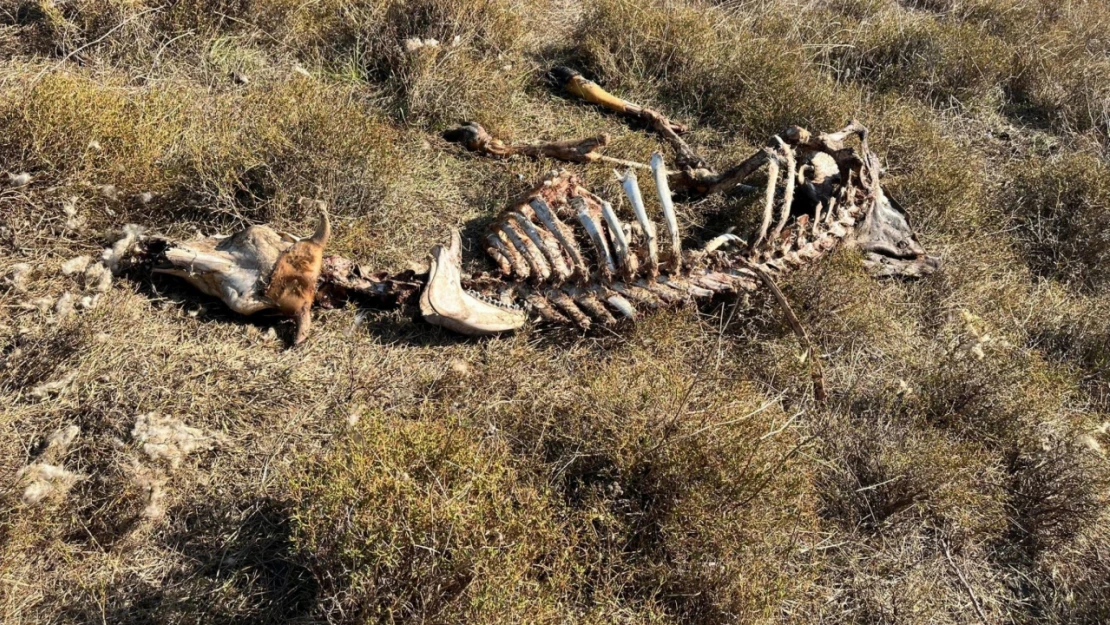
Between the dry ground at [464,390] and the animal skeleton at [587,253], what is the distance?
155mm

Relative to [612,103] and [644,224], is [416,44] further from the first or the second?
[644,224]

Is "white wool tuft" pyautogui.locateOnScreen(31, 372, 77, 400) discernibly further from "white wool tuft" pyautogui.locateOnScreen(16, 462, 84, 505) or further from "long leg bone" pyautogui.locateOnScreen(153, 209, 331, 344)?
"long leg bone" pyautogui.locateOnScreen(153, 209, 331, 344)

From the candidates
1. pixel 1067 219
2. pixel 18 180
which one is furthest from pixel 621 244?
pixel 1067 219

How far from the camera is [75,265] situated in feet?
11.5

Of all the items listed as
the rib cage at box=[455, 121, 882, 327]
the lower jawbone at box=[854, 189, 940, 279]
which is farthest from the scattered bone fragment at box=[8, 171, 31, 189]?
the lower jawbone at box=[854, 189, 940, 279]

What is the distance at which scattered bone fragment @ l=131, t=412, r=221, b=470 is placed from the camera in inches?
114

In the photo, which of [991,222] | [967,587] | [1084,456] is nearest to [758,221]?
[991,222]

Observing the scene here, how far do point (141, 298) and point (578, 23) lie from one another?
14.3ft

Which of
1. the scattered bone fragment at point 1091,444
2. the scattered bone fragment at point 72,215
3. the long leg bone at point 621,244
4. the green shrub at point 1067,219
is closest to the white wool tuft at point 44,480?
the scattered bone fragment at point 72,215

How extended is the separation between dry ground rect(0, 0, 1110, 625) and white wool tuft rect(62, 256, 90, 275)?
0.13ft

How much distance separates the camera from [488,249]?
4.18m

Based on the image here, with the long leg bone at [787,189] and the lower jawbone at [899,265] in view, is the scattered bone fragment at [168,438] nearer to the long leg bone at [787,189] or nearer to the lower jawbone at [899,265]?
the long leg bone at [787,189]

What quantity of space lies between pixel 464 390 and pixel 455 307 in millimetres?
438

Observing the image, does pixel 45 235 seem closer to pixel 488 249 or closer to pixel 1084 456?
pixel 488 249
